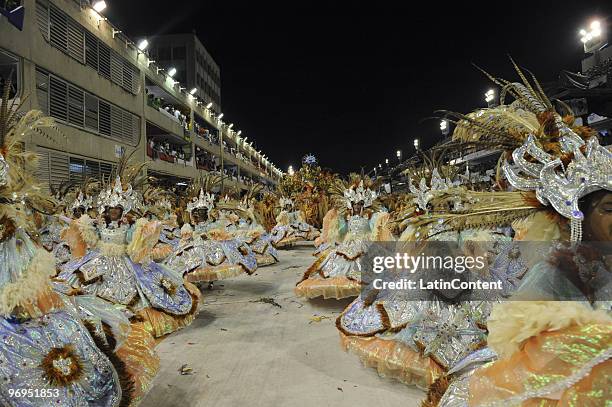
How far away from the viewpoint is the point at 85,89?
13.5 metres

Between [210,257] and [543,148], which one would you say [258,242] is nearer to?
[210,257]

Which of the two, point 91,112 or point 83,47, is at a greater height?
point 83,47

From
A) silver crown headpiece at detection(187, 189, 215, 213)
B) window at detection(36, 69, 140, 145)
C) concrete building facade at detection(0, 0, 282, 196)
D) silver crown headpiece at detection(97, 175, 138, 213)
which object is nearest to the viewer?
silver crown headpiece at detection(97, 175, 138, 213)

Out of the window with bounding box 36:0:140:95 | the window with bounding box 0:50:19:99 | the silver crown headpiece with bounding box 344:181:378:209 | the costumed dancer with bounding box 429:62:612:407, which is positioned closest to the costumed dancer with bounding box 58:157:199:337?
the silver crown headpiece with bounding box 344:181:378:209

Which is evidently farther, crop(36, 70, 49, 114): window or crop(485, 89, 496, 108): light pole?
crop(485, 89, 496, 108): light pole

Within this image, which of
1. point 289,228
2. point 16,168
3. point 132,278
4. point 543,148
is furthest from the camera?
point 289,228

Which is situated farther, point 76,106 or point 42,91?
point 76,106

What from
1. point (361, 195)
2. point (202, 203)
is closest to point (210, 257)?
point (202, 203)

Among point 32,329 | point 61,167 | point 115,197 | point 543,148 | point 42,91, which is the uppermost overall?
point 42,91

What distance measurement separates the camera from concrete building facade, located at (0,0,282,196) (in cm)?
1066

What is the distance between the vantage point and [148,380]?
8.74 feet

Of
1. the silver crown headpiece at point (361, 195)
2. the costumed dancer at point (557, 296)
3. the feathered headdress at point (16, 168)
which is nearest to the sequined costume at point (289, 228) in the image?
the silver crown headpiece at point (361, 195)

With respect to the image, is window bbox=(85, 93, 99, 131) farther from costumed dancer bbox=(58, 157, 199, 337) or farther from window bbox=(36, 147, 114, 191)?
costumed dancer bbox=(58, 157, 199, 337)

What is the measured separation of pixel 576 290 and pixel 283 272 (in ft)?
27.4
